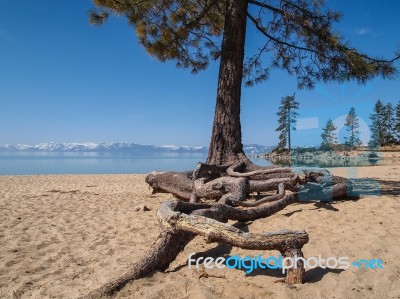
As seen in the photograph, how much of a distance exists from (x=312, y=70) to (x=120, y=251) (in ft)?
22.9

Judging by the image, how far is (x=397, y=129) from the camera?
52.3 metres

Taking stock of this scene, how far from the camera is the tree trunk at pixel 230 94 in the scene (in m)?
6.96

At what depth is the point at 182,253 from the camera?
146 inches

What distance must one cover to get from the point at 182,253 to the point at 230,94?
433 cm

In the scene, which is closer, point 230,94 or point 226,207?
point 226,207

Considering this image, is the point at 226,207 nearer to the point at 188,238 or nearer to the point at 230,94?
the point at 188,238

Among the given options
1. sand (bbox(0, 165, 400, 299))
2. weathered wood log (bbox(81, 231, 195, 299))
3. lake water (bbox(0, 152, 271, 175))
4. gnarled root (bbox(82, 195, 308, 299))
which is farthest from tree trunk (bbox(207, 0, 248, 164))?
lake water (bbox(0, 152, 271, 175))

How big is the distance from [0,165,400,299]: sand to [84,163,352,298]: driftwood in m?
0.17

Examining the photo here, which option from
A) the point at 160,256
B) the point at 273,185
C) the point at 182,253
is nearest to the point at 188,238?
the point at 160,256

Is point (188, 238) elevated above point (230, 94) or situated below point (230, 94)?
below

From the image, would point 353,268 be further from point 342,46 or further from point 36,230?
point 342,46

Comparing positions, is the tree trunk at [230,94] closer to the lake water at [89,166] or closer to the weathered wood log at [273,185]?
the weathered wood log at [273,185]

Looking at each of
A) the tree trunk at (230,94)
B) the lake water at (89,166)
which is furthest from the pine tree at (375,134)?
the tree trunk at (230,94)

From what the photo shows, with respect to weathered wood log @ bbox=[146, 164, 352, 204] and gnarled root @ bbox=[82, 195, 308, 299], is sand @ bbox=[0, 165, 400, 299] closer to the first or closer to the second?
gnarled root @ bbox=[82, 195, 308, 299]
